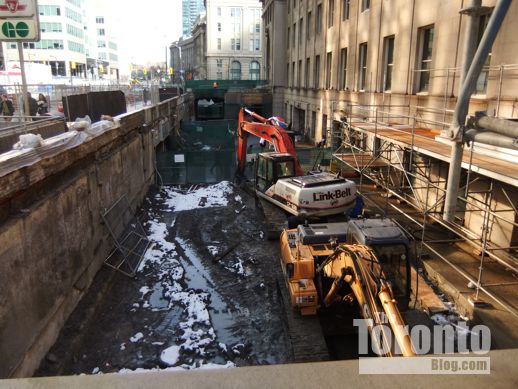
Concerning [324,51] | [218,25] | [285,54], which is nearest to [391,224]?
[324,51]

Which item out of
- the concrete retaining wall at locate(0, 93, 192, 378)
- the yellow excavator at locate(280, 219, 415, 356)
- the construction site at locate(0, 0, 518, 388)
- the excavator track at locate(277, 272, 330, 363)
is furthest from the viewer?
the excavator track at locate(277, 272, 330, 363)

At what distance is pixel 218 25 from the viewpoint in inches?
3866

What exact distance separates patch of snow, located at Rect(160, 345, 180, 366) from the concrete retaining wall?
214cm

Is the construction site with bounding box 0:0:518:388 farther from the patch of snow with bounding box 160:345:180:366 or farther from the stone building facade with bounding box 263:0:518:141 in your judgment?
the stone building facade with bounding box 263:0:518:141

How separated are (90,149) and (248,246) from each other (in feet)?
18.5

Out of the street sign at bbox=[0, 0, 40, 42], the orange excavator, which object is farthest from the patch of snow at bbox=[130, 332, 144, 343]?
the street sign at bbox=[0, 0, 40, 42]

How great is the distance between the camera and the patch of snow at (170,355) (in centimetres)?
849

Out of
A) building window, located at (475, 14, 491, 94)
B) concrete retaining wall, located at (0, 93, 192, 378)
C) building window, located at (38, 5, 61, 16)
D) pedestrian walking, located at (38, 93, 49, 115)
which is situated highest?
building window, located at (38, 5, 61, 16)

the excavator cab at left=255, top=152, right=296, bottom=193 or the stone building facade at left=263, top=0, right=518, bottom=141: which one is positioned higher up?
the stone building facade at left=263, top=0, right=518, bottom=141

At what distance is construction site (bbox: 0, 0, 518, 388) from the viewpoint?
6.18m

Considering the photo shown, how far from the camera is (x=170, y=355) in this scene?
28.3ft

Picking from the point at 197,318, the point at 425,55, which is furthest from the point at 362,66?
the point at 197,318

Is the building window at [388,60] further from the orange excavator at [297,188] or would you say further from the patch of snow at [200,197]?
the patch of snow at [200,197]

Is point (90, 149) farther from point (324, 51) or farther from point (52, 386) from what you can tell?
point (324, 51)
